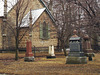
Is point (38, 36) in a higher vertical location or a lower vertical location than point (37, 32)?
lower

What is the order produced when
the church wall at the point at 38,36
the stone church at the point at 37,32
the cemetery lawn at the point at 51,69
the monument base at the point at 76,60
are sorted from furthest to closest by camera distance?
1. the church wall at the point at 38,36
2. the stone church at the point at 37,32
3. the monument base at the point at 76,60
4. the cemetery lawn at the point at 51,69

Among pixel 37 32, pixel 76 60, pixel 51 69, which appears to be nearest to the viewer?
pixel 51 69

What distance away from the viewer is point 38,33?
27891mm

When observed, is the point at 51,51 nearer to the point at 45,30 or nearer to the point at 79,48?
the point at 79,48

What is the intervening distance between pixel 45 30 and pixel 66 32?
7.87m

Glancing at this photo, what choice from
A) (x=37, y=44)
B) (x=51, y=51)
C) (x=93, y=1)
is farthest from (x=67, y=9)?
(x=37, y=44)

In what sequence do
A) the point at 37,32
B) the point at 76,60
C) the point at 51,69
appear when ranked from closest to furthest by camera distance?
the point at 51,69, the point at 76,60, the point at 37,32

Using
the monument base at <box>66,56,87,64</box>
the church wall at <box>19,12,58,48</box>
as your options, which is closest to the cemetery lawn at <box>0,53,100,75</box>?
the monument base at <box>66,56,87,64</box>

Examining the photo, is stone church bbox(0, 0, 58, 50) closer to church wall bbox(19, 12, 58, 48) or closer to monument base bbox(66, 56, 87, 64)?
church wall bbox(19, 12, 58, 48)

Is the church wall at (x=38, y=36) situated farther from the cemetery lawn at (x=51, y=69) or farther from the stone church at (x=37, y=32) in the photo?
the cemetery lawn at (x=51, y=69)

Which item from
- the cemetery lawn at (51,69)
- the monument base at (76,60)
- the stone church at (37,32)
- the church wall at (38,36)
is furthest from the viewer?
the church wall at (38,36)

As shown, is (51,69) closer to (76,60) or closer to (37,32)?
(76,60)

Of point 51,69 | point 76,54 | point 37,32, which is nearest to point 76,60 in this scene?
point 76,54

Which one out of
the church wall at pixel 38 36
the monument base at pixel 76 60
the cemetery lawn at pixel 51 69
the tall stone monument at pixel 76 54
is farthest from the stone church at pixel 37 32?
the cemetery lawn at pixel 51 69
